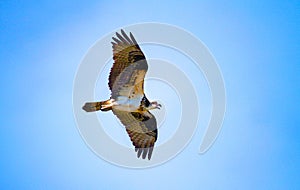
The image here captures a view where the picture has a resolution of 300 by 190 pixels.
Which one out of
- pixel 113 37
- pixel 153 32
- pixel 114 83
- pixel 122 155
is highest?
pixel 153 32

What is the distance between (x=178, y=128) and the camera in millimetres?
9648

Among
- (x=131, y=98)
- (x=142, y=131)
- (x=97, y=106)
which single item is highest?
(x=131, y=98)

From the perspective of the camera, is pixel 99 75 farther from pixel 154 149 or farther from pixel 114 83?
pixel 154 149

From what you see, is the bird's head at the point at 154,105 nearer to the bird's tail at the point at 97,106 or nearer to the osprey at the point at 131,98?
the osprey at the point at 131,98

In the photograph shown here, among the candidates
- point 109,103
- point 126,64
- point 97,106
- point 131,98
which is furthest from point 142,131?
point 126,64

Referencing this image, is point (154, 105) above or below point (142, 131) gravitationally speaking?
above

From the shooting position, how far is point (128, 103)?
28.1 feet

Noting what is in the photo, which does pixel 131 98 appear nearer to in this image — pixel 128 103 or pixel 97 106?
pixel 128 103

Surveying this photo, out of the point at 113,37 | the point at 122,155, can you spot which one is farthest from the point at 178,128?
the point at 113,37

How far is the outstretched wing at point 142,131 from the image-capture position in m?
8.68

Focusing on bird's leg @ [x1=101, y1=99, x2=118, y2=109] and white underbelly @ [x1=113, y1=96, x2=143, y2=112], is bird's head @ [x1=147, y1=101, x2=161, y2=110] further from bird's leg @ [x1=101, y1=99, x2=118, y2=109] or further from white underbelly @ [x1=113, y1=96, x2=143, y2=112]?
bird's leg @ [x1=101, y1=99, x2=118, y2=109]

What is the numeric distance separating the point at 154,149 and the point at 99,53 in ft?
6.99

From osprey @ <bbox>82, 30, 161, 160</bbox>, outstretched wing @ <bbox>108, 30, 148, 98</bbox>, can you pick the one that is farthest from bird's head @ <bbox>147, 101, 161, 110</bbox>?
outstretched wing @ <bbox>108, 30, 148, 98</bbox>

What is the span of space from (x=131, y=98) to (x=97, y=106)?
24.2 inches
